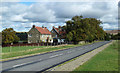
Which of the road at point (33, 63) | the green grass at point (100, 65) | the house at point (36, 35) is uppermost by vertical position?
the house at point (36, 35)

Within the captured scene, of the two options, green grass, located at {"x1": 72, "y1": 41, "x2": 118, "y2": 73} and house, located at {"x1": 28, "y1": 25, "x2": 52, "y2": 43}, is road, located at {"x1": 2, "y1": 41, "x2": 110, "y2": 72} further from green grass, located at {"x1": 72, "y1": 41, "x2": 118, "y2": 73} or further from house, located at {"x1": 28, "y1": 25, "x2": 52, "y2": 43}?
house, located at {"x1": 28, "y1": 25, "x2": 52, "y2": 43}


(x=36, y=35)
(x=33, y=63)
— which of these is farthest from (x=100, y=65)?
(x=36, y=35)

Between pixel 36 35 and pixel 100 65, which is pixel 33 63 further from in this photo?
pixel 36 35

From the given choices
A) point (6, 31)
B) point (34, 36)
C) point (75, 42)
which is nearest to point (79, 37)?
point (75, 42)

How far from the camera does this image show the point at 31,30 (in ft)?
223

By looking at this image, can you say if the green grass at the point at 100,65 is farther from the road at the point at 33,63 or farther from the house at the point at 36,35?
the house at the point at 36,35

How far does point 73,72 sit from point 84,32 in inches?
1962

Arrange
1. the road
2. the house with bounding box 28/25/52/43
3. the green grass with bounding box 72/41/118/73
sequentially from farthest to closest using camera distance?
1. the house with bounding box 28/25/52/43
2. the road
3. the green grass with bounding box 72/41/118/73

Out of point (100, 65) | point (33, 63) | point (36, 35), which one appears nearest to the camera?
point (100, 65)

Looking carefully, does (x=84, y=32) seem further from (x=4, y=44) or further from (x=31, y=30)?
(x=4, y=44)

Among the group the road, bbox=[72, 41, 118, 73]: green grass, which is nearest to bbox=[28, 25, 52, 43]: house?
the road

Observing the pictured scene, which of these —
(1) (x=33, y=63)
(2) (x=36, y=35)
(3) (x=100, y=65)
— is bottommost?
(1) (x=33, y=63)

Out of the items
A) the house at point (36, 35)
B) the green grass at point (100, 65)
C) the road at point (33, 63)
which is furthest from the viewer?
the house at point (36, 35)

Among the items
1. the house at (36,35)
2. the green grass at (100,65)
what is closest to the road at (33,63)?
the green grass at (100,65)
